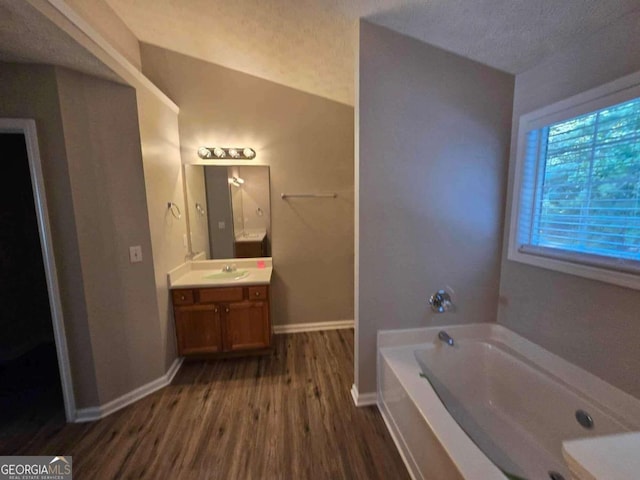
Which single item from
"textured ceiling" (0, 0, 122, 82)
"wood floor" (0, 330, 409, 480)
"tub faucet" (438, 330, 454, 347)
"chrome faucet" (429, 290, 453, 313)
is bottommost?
"wood floor" (0, 330, 409, 480)

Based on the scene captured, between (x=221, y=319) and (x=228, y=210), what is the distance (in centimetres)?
116

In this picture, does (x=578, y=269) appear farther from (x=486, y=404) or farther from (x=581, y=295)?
(x=486, y=404)

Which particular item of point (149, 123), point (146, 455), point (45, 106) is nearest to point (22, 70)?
point (45, 106)

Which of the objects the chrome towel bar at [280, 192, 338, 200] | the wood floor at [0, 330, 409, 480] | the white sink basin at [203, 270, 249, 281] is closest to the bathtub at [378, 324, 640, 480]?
the wood floor at [0, 330, 409, 480]

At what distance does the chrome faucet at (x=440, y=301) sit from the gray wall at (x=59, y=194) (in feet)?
8.08

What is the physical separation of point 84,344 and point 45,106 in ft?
5.15

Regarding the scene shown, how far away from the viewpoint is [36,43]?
52.2 inches

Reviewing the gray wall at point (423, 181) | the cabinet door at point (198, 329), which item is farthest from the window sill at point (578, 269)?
the cabinet door at point (198, 329)

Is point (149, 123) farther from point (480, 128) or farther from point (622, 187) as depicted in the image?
point (622, 187)

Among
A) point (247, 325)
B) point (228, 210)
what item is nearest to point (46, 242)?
point (228, 210)

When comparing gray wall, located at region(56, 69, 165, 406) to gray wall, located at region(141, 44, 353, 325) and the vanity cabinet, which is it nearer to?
the vanity cabinet

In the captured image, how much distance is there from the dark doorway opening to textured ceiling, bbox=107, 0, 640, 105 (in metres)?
1.85

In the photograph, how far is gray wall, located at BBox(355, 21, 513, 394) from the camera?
1650mm

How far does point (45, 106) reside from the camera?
5.09ft
